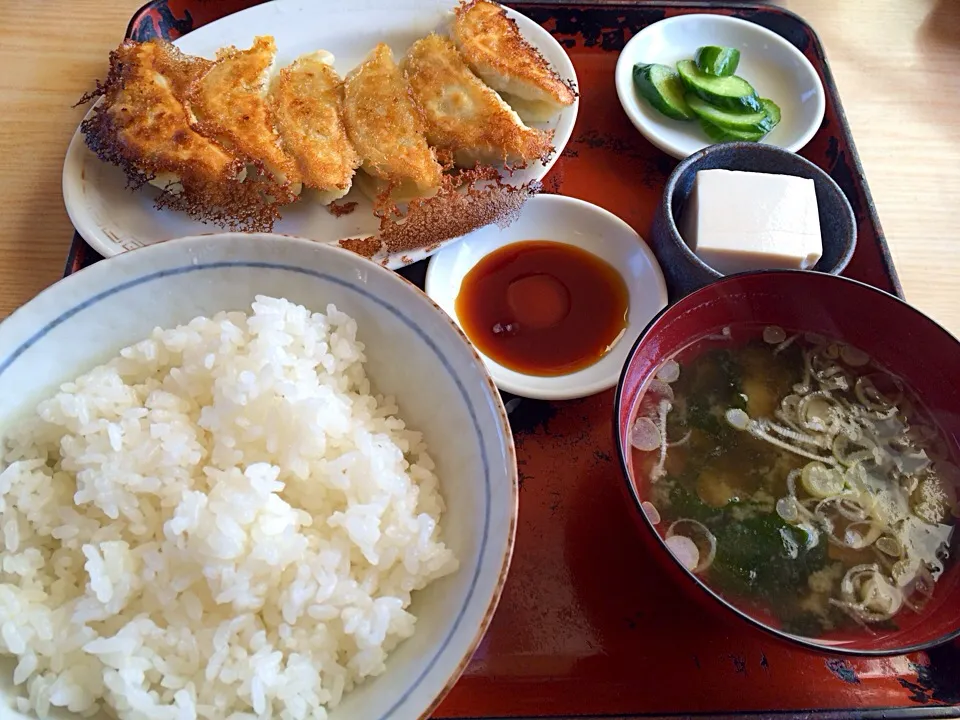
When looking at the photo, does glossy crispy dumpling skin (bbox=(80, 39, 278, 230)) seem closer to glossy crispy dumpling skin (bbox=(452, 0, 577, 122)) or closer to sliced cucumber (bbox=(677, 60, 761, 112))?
glossy crispy dumpling skin (bbox=(452, 0, 577, 122))

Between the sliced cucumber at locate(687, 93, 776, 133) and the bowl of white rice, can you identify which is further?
the sliced cucumber at locate(687, 93, 776, 133)

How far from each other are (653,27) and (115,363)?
7.07 ft

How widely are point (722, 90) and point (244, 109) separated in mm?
1571

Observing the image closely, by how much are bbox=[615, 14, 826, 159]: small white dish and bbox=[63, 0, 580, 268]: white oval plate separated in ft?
0.92

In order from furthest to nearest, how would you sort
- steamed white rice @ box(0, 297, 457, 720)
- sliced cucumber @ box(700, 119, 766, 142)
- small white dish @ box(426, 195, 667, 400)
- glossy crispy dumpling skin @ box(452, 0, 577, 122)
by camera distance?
sliced cucumber @ box(700, 119, 766, 142) < glossy crispy dumpling skin @ box(452, 0, 577, 122) < small white dish @ box(426, 195, 667, 400) < steamed white rice @ box(0, 297, 457, 720)

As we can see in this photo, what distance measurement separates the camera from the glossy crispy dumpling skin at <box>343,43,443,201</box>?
200 cm

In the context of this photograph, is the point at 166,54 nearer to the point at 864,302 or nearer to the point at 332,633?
the point at 332,633

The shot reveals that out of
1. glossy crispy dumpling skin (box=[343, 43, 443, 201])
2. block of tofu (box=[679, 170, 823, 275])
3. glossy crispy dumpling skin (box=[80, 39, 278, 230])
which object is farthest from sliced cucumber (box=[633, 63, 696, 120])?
glossy crispy dumpling skin (box=[80, 39, 278, 230])

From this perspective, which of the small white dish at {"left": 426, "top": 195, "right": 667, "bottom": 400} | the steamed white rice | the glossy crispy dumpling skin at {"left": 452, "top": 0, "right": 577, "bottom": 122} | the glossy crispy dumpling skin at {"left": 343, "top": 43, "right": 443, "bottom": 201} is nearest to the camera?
the steamed white rice

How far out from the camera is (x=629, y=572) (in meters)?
1.56

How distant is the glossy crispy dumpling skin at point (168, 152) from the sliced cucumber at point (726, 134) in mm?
1457

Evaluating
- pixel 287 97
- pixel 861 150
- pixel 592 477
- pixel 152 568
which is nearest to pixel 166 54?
pixel 287 97

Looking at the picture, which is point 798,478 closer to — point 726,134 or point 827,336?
point 827,336

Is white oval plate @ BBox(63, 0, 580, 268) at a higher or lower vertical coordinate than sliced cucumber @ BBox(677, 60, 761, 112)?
lower
